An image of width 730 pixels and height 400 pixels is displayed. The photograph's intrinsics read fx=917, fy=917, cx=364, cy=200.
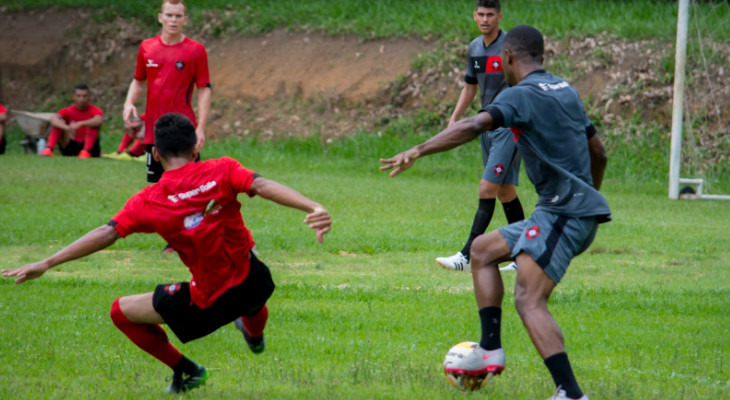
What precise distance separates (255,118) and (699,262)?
15.3m

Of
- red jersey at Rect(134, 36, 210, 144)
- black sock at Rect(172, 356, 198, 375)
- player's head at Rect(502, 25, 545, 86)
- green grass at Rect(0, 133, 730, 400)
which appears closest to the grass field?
green grass at Rect(0, 133, 730, 400)

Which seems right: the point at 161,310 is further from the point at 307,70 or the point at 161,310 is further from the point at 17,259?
the point at 307,70

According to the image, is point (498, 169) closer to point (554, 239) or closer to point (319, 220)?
point (554, 239)

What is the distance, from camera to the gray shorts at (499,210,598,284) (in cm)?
461

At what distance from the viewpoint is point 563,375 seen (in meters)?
4.44

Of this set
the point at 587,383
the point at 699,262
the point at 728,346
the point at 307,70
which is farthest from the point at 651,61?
the point at 587,383

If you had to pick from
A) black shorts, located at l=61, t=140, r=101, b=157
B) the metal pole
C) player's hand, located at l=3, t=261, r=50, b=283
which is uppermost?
player's hand, located at l=3, t=261, r=50, b=283

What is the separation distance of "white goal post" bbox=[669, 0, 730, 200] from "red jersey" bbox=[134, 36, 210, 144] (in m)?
8.01

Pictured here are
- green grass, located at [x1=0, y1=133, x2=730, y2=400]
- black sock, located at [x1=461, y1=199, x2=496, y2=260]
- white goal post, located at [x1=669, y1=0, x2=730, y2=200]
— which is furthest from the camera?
white goal post, located at [x1=669, y1=0, x2=730, y2=200]

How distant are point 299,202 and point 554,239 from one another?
1313 millimetres

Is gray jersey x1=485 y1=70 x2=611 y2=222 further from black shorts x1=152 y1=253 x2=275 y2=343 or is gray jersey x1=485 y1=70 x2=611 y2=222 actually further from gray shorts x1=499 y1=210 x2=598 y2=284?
black shorts x1=152 y1=253 x2=275 y2=343

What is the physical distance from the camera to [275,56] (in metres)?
24.5

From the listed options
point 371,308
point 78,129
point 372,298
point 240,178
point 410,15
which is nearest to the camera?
point 240,178

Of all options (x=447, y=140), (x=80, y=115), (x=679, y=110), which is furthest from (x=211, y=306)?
(x=80, y=115)
